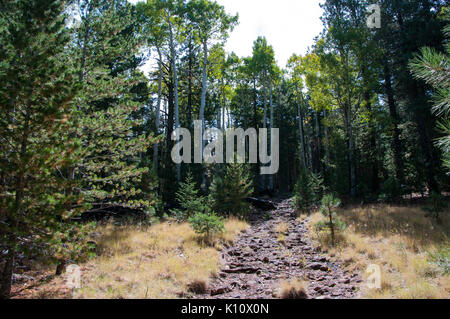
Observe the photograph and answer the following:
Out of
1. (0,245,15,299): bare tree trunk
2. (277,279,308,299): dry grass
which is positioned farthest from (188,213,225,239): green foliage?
(0,245,15,299): bare tree trunk

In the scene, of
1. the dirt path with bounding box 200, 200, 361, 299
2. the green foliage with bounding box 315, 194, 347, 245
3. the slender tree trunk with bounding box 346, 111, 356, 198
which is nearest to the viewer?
the dirt path with bounding box 200, 200, 361, 299

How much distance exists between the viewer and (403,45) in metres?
14.1

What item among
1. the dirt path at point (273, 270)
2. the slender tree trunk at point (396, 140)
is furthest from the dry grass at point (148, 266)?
the slender tree trunk at point (396, 140)

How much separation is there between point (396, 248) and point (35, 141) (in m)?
8.08

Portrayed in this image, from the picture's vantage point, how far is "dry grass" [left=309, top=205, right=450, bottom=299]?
160 inches

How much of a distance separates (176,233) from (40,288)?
4579 millimetres

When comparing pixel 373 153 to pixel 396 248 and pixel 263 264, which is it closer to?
pixel 396 248

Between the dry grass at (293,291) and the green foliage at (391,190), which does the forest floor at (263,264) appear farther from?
the green foliage at (391,190)

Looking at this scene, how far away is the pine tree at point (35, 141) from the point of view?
3463 millimetres

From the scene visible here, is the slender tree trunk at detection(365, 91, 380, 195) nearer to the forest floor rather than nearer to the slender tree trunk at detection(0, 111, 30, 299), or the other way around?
the forest floor

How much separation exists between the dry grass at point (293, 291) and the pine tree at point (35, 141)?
3486 millimetres

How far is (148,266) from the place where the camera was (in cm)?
557

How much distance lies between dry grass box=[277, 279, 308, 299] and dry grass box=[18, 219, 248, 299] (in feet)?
4.96

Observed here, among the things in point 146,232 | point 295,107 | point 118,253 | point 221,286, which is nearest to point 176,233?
point 146,232
